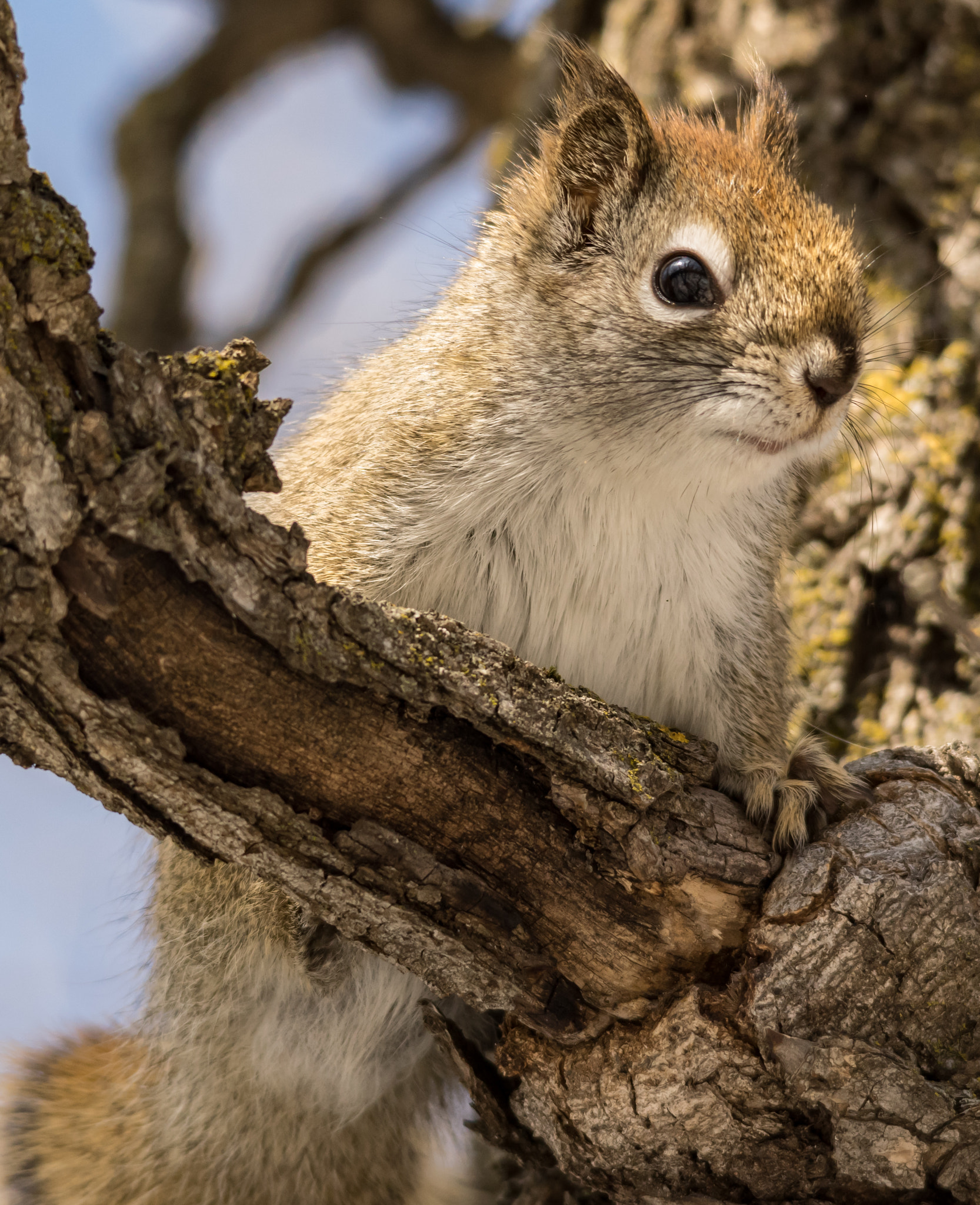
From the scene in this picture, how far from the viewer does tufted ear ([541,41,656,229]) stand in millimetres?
2666

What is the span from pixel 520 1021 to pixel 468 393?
1373 mm

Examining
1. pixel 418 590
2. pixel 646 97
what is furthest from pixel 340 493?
pixel 646 97

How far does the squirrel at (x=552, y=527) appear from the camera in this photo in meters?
2.40

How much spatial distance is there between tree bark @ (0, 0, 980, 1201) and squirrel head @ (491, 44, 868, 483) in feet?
2.31

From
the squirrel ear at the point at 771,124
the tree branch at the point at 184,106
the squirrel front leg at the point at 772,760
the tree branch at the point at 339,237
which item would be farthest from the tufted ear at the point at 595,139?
the tree branch at the point at 339,237

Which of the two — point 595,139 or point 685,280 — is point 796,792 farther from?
point 595,139

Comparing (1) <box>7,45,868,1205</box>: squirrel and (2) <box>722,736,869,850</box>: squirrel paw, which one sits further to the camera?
(1) <box>7,45,868,1205</box>: squirrel

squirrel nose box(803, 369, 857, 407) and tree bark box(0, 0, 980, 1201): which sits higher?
squirrel nose box(803, 369, 857, 407)

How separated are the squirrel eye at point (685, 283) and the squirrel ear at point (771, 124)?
Result: 1.93ft

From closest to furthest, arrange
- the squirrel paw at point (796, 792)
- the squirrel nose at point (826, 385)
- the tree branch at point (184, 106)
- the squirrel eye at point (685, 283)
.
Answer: the squirrel paw at point (796, 792) < the squirrel nose at point (826, 385) < the squirrel eye at point (685, 283) < the tree branch at point (184, 106)

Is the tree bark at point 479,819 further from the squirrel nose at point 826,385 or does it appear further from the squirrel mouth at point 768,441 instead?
the squirrel nose at point 826,385

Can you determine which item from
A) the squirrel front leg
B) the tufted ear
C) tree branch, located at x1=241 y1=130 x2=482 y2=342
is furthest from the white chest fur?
tree branch, located at x1=241 y1=130 x2=482 y2=342

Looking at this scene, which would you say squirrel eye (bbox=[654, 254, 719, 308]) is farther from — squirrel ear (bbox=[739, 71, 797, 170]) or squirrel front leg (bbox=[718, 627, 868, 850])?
squirrel front leg (bbox=[718, 627, 868, 850])

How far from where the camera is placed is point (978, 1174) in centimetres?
192
